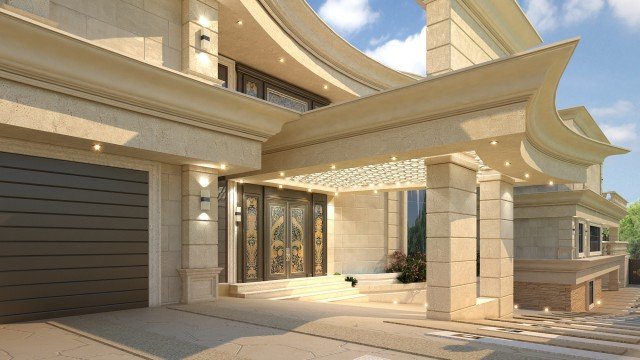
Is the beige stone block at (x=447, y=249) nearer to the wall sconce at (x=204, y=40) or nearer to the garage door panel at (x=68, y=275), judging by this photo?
the garage door panel at (x=68, y=275)

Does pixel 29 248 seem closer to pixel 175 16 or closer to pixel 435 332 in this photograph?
pixel 175 16

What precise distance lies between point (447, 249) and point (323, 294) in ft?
23.3

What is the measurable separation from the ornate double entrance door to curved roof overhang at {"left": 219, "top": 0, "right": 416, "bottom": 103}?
14.1 feet

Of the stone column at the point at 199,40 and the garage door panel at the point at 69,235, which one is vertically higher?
the stone column at the point at 199,40

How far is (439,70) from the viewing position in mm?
10211

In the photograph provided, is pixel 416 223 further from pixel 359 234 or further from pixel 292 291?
pixel 292 291

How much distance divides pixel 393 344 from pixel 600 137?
2237cm

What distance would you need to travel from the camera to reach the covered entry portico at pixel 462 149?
7.85m

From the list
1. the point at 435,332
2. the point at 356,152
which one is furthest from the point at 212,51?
the point at 435,332

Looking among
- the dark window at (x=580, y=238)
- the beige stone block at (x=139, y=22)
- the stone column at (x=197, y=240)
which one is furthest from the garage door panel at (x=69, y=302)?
the dark window at (x=580, y=238)

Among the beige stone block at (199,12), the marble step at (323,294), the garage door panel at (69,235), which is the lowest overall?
the marble step at (323,294)

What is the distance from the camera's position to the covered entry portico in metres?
7.85

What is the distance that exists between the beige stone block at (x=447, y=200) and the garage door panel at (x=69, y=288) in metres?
6.36

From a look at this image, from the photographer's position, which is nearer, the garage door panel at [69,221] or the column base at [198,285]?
the garage door panel at [69,221]
